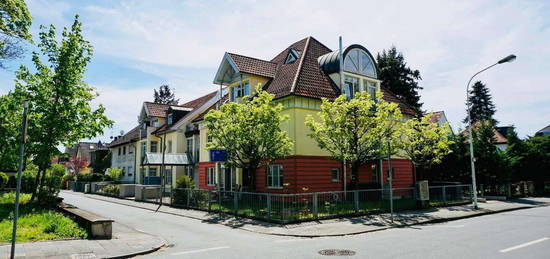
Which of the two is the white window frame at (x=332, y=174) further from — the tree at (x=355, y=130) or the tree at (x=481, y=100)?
the tree at (x=481, y=100)

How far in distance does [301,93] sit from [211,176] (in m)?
12.1

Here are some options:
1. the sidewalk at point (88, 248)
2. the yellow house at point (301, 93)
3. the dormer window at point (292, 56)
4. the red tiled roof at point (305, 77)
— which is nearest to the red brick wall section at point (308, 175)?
the yellow house at point (301, 93)

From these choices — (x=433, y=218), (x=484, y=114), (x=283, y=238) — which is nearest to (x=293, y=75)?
(x=433, y=218)

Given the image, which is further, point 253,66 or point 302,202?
point 253,66

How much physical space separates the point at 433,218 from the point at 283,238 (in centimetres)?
810

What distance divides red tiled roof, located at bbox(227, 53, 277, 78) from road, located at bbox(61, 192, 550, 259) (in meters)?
13.3

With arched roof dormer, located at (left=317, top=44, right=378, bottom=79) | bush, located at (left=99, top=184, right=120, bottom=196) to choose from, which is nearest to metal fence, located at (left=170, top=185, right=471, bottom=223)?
arched roof dormer, located at (left=317, top=44, right=378, bottom=79)

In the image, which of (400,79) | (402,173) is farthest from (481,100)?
(402,173)

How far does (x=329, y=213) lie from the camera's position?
15.5m

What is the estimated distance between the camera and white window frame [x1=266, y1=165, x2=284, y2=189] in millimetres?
21977

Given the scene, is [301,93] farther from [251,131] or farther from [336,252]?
[336,252]

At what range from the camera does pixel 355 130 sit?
18109 millimetres

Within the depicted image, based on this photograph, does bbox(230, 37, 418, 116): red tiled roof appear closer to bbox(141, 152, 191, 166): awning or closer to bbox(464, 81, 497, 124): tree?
bbox(141, 152, 191, 166): awning

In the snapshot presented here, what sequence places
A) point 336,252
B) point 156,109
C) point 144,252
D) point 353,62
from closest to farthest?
1. point 336,252
2. point 144,252
3. point 353,62
4. point 156,109
